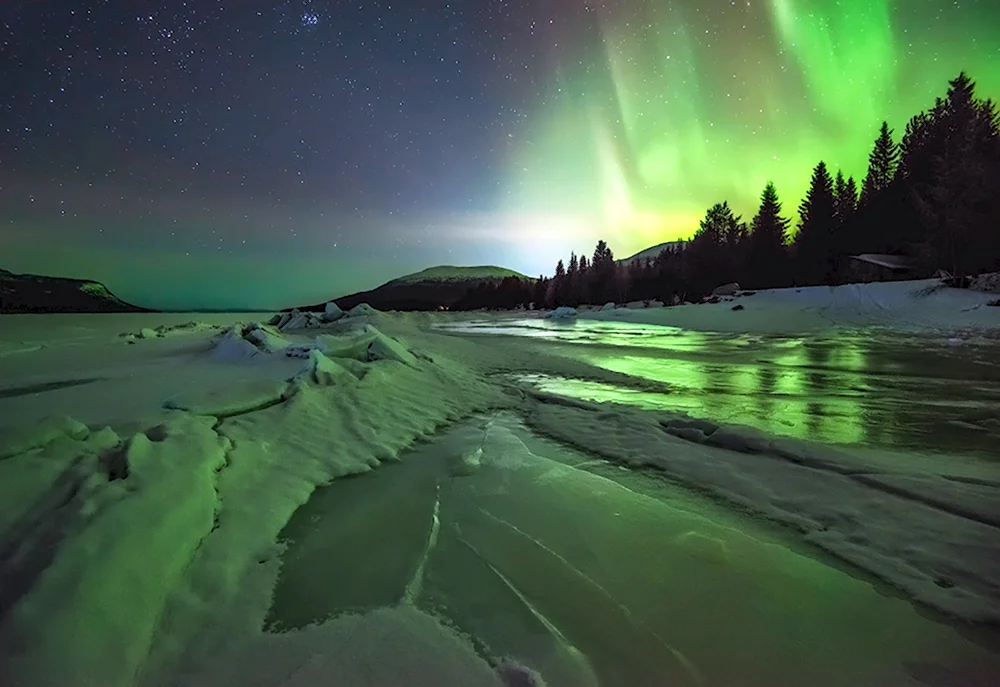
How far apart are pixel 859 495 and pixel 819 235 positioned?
49.7 m

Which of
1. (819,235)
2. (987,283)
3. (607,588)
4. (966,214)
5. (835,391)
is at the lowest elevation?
(835,391)

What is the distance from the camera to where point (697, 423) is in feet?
13.6

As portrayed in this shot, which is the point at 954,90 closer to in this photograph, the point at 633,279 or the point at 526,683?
the point at 633,279

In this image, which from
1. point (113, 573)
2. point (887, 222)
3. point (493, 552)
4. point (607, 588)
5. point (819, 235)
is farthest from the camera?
point (819, 235)

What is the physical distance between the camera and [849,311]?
77.2 feet

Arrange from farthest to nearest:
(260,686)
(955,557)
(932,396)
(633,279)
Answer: (633,279) < (932,396) < (955,557) < (260,686)

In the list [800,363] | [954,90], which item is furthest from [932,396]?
[954,90]

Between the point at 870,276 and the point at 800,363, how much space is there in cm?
3151

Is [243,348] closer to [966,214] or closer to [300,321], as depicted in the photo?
[300,321]

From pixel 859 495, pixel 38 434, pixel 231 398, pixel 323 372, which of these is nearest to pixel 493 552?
pixel 859 495

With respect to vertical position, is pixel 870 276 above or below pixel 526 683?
above

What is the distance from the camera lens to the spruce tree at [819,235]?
40344 millimetres

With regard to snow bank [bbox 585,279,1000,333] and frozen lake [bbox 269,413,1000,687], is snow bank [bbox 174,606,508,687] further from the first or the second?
snow bank [bbox 585,279,1000,333]

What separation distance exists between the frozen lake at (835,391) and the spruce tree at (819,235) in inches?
1338
